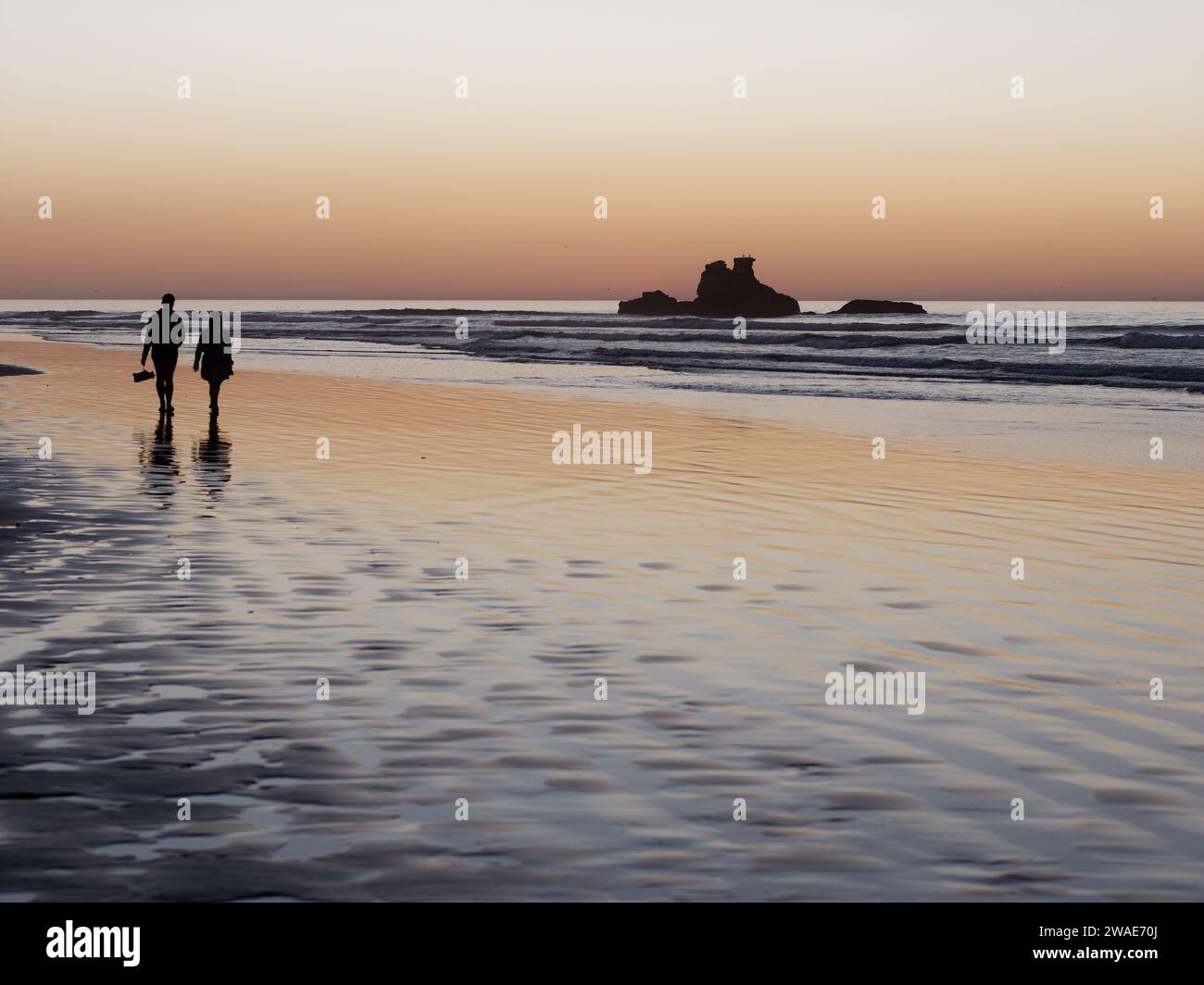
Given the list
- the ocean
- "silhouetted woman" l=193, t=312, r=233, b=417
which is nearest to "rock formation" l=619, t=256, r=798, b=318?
the ocean

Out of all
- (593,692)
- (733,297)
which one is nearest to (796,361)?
(593,692)

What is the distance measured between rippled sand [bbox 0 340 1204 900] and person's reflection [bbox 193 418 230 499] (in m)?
0.26

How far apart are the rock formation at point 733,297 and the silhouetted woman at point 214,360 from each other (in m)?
149

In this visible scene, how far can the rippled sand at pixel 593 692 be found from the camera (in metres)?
5.18

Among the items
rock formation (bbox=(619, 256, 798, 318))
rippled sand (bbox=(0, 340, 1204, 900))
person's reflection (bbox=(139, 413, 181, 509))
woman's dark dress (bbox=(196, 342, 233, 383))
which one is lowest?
rippled sand (bbox=(0, 340, 1204, 900))

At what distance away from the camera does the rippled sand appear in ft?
17.0

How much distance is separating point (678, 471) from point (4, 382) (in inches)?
930

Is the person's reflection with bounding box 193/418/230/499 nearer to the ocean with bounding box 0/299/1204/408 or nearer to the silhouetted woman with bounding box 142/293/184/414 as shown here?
the silhouetted woman with bounding box 142/293/184/414

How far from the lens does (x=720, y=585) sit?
10578mm

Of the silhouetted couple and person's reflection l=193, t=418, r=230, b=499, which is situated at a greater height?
the silhouetted couple

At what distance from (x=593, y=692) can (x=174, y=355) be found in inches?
777
